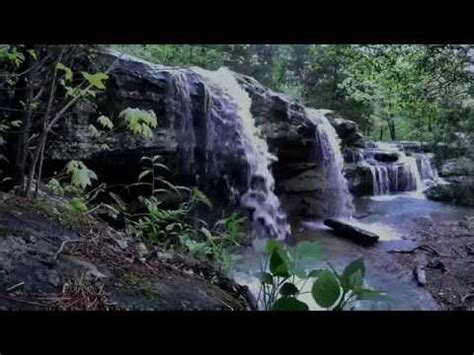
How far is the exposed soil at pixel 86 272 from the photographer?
1.62 meters

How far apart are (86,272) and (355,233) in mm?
1347

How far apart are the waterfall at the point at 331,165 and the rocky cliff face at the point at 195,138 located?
44mm

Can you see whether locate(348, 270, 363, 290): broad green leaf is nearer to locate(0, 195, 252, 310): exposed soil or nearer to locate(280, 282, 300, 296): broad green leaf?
locate(280, 282, 300, 296): broad green leaf

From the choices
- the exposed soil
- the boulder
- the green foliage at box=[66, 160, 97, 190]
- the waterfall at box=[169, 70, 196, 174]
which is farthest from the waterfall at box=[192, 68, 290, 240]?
the green foliage at box=[66, 160, 97, 190]

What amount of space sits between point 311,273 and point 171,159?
53.0 inches

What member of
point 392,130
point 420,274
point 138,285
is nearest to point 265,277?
point 138,285

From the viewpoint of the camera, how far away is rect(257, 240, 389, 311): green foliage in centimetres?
161

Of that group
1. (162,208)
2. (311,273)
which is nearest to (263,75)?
(162,208)

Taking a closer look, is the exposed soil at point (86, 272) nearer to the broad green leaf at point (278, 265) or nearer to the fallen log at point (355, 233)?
the broad green leaf at point (278, 265)

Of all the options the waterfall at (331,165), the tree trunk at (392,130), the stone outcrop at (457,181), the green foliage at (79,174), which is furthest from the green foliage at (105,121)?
the stone outcrop at (457,181)
